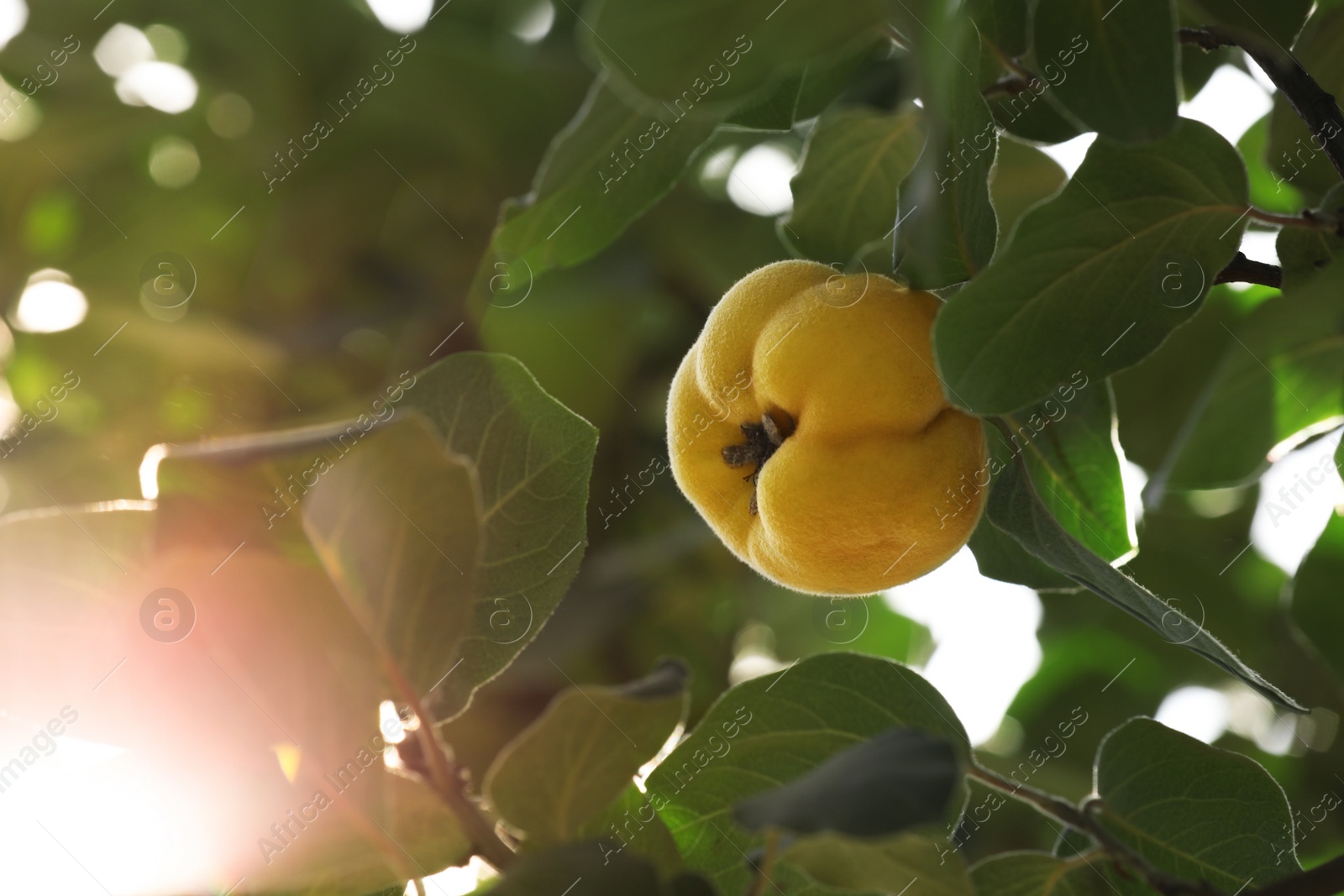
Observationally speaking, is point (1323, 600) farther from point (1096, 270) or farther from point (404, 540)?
point (404, 540)

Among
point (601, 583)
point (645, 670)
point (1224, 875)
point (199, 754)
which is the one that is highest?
point (199, 754)

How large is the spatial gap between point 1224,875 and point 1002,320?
450mm

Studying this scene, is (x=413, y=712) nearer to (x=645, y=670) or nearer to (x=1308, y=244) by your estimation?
(x=1308, y=244)

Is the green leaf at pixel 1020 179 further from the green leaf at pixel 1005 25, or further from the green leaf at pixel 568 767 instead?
the green leaf at pixel 568 767

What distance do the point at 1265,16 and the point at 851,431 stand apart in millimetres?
494

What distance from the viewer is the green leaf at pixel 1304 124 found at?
97 cm

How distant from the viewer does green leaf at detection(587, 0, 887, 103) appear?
638 mm

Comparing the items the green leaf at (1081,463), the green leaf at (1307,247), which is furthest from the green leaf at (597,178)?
the green leaf at (1307,247)

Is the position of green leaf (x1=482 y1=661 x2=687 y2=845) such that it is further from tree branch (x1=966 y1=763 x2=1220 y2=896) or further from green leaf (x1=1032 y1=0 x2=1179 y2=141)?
green leaf (x1=1032 y1=0 x2=1179 y2=141)

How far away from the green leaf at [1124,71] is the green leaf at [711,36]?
144 mm

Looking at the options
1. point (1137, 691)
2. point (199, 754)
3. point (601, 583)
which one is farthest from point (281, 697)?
point (1137, 691)

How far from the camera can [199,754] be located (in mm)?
629

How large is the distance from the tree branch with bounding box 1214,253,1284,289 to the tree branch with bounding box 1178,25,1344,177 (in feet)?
0.30

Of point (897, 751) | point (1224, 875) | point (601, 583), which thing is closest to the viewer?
point (897, 751)
